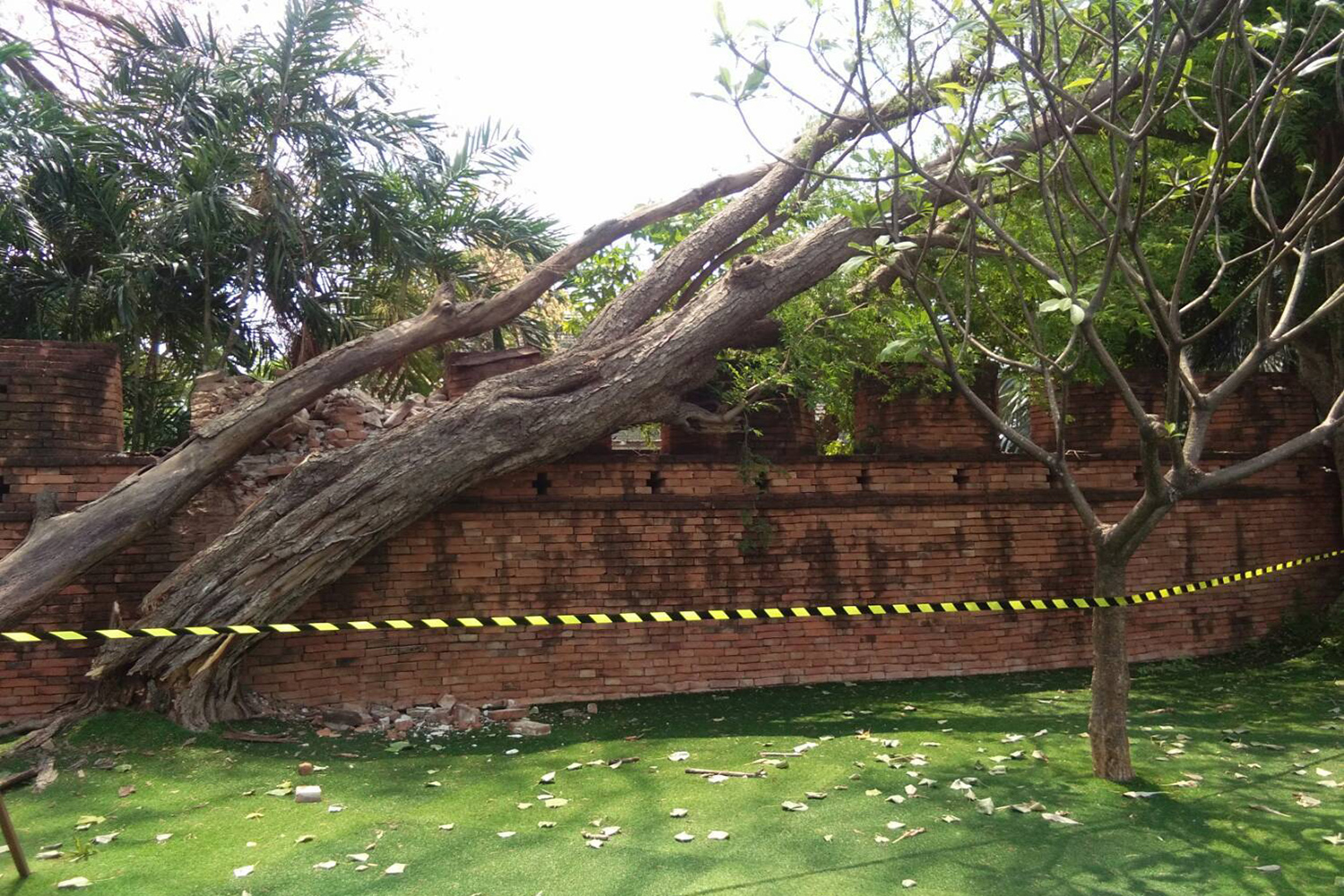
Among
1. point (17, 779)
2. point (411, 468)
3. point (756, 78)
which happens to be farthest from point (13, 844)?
point (756, 78)

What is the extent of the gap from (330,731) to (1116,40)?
6.04m

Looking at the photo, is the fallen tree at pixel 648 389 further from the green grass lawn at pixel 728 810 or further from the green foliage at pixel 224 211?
the green foliage at pixel 224 211

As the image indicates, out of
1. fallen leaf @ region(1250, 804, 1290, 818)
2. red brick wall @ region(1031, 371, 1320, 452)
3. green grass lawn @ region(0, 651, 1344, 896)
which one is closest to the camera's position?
green grass lawn @ region(0, 651, 1344, 896)

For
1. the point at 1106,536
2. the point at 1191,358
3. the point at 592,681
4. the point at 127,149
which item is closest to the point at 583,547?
the point at 592,681

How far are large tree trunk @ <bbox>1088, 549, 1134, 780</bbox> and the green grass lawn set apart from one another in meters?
0.15

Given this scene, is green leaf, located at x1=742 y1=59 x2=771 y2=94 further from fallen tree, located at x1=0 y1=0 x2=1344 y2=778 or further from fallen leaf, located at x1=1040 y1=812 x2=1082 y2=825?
fallen leaf, located at x1=1040 y1=812 x2=1082 y2=825

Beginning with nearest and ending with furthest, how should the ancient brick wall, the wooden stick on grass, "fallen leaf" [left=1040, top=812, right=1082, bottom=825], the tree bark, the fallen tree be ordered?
the wooden stick on grass → "fallen leaf" [left=1040, top=812, right=1082, bottom=825] → the fallen tree → the tree bark → the ancient brick wall

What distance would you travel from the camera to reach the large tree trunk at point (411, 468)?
6.35 m

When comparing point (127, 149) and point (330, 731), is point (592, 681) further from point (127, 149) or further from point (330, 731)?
point (127, 149)

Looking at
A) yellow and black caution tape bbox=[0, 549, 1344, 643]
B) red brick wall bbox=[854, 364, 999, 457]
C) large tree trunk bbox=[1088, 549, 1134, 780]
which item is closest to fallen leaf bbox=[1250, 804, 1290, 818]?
large tree trunk bbox=[1088, 549, 1134, 780]

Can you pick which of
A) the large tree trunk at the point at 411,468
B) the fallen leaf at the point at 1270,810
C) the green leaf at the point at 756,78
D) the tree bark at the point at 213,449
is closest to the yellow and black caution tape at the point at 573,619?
the large tree trunk at the point at 411,468

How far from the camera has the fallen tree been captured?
5.07m

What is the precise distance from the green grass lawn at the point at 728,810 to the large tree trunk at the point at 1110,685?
155 mm

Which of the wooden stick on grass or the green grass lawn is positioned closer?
Answer: the wooden stick on grass
